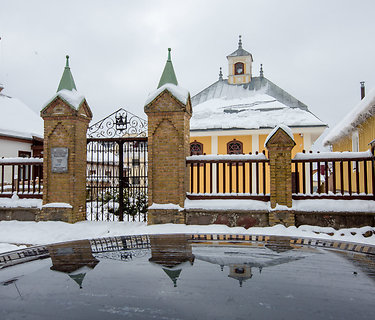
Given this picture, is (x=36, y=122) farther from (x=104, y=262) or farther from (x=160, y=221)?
(x=104, y=262)

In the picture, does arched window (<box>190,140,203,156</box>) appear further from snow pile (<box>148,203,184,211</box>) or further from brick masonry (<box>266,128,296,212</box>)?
brick masonry (<box>266,128,296,212</box>)

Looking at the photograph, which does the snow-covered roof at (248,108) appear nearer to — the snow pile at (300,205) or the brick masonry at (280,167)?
the brick masonry at (280,167)

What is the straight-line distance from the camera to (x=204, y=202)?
760 cm

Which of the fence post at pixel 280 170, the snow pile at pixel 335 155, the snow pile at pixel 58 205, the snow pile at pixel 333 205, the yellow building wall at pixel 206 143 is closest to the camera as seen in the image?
the snow pile at pixel 333 205

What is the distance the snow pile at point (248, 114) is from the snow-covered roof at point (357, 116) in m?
1.10

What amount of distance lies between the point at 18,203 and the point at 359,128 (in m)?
12.4

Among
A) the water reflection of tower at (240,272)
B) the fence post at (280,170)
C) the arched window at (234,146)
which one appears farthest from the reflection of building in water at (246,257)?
the arched window at (234,146)

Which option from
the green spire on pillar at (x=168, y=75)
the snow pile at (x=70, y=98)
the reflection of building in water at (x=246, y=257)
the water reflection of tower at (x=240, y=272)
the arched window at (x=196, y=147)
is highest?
the green spire on pillar at (x=168, y=75)

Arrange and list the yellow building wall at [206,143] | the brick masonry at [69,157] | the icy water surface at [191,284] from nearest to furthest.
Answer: the icy water surface at [191,284]
the brick masonry at [69,157]
the yellow building wall at [206,143]

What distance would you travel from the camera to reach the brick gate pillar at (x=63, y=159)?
8.27m

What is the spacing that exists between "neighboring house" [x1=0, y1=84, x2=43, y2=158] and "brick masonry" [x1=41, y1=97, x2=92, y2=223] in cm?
1030

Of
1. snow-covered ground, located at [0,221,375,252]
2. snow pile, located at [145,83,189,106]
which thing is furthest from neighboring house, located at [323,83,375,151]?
snow pile, located at [145,83,189,106]

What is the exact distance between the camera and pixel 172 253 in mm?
2199

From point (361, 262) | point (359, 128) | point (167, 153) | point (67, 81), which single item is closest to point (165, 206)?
point (167, 153)
